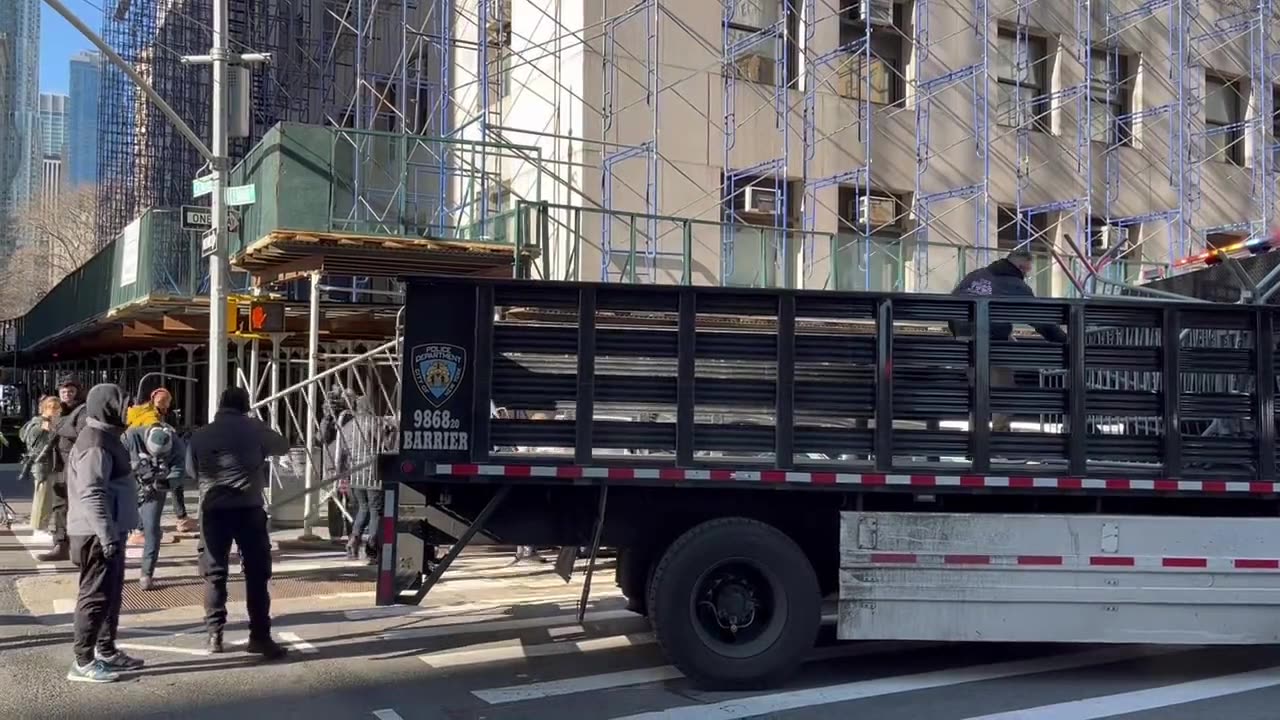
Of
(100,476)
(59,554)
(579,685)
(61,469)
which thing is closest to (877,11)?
→ (61,469)

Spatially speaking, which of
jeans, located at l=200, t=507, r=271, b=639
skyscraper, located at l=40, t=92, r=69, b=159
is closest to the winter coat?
jeans, located at l=200, t=507, r=271, b=639

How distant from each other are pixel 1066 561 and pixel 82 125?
118544mm

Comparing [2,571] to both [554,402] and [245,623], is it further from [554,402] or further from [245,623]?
[554,402]

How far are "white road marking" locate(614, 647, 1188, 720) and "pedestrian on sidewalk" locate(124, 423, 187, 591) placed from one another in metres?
5.91

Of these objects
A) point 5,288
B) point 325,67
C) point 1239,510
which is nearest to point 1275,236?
point 1239,510

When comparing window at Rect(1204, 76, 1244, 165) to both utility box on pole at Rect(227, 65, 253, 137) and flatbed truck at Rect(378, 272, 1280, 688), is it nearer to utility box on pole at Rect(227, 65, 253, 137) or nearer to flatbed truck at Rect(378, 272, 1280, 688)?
flatbed truck at Rect(378, 272, 1280, 688)

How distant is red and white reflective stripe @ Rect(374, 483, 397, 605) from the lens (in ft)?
23.5

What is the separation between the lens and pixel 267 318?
13.5 m

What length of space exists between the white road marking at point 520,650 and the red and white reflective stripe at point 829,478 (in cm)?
160

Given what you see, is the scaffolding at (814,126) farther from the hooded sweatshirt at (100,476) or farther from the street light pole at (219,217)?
the hooded sweatshirt at (100,476)

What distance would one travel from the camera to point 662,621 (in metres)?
7.04

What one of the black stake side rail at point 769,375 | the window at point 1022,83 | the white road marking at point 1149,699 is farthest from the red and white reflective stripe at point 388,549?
the window at point 1022,83

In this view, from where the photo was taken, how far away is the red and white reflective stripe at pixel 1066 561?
721 cm

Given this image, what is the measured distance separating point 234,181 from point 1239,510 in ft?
46.2
